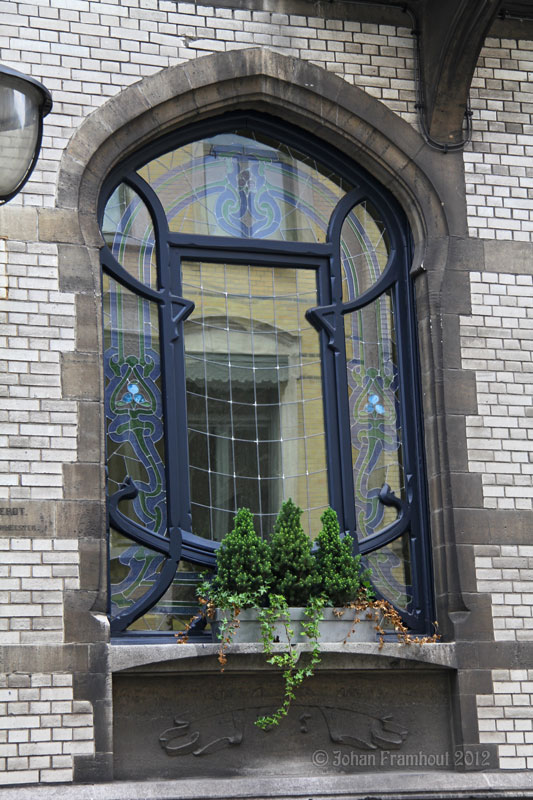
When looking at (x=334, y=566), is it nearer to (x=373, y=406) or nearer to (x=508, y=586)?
(x=508, y=586)

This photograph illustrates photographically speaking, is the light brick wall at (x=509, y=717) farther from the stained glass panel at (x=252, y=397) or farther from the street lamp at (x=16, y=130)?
the street lamp at (x=16, y=130)

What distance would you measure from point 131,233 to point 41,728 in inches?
126

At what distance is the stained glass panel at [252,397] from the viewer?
28.2 ft

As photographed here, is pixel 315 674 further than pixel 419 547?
No

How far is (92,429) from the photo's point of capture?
8.05 metres

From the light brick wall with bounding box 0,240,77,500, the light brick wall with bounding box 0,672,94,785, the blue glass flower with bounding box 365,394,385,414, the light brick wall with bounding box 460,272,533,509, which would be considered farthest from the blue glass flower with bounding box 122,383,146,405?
the light brick wall with bounding box 460,272,533,509

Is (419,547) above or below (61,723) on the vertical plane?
above

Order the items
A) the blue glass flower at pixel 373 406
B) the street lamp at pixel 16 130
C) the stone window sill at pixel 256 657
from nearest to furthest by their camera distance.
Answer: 1. the street lamp at pixel 16 130
2. the stone window sill at pixel 256 657
3. the blue glass flower at pixel 373 406

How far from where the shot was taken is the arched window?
8438 millimetres

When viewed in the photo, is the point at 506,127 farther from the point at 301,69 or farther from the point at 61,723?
the point at 61,723

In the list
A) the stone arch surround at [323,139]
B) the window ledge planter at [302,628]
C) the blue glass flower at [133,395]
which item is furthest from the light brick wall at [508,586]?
the blue glass flower at [133,395]

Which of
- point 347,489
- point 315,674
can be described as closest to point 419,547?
point 347,489

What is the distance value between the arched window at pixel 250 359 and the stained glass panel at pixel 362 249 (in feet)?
0.04

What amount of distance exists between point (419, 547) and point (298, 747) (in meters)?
1.55
